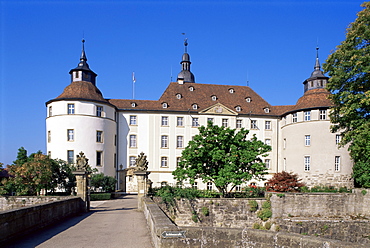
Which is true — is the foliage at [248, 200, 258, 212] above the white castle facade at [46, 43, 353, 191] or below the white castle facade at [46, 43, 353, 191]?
below

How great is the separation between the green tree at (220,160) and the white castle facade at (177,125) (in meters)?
15.0

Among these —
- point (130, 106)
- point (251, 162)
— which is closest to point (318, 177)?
point (251, 162)

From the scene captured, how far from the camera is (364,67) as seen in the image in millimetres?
20766

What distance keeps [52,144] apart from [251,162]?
23.0 meters

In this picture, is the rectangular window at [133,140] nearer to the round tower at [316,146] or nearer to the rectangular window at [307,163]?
the round tower at [316,146]

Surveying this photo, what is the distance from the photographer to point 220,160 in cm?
2528

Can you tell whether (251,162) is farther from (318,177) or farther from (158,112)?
(158,112)

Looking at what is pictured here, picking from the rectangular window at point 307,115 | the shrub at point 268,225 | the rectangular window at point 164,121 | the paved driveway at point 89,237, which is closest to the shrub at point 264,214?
the shrub at point 268,225

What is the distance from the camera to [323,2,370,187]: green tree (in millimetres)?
20781

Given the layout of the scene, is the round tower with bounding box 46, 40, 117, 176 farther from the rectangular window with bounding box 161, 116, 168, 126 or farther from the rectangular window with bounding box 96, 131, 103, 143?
the rectangular window with bounding box 161, 116, 168, 126

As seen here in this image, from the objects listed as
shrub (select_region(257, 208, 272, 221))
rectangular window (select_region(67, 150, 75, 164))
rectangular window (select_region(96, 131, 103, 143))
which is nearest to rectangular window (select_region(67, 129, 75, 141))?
rectangular window (select_region(67, 150, 75, 164))

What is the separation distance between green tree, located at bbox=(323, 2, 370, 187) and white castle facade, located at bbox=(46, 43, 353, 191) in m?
15.7

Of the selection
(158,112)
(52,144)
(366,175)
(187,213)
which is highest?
(158,112)

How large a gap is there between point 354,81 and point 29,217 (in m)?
20.2
